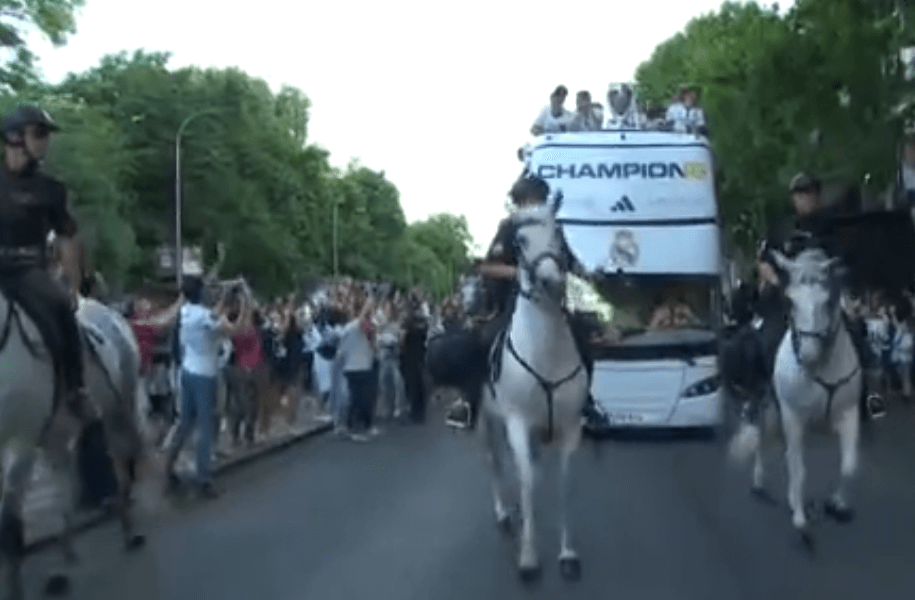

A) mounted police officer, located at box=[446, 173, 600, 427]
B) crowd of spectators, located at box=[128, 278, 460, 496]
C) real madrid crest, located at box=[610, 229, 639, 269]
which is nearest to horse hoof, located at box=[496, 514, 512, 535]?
mounted police officer, located at box=[446, 173, 600, 427]

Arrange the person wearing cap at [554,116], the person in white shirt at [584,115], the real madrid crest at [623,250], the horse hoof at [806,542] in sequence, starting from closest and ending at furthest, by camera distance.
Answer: the horse hoof at [806,542] → the real madrid crest at [623,250] → the person in white shirt at [584,115] → the person wearing cap at [554,116]

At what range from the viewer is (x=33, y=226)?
12375 millimetres

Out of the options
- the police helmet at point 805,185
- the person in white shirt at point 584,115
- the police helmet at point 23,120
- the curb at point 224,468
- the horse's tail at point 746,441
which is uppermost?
the person in white shirt at point 584,115

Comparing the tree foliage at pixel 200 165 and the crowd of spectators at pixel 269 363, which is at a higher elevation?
the tree foliage at pixel 200 165

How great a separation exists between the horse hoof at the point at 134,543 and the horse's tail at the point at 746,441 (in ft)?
16.5

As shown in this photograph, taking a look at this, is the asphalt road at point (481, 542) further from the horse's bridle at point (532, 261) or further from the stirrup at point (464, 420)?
the horse's bridle at point (532, 261)

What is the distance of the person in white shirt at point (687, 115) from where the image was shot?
103 ft

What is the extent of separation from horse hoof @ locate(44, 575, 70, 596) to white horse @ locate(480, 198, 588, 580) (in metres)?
2.70

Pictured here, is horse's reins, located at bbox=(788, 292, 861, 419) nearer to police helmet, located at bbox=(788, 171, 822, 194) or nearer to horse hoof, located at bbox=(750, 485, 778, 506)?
police helmet, located at bbox=(788, 171, 822, 194)

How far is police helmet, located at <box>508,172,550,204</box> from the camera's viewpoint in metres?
14.3

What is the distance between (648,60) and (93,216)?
34.4 metres

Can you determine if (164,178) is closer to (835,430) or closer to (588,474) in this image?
(588,474)

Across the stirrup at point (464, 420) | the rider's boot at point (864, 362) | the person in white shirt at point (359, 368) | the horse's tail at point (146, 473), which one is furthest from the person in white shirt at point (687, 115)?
the stirrup at point (464, 420)

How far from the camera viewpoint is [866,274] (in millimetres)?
18938
